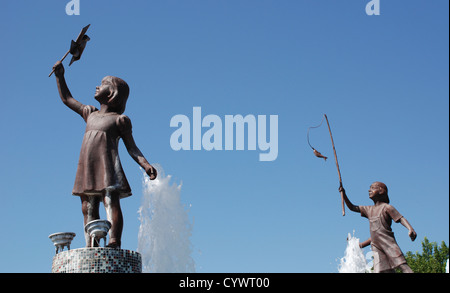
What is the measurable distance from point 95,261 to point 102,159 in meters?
1.60

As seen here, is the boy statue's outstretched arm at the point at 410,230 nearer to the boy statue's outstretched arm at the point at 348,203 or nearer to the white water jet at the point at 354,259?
the boy statue's outstretched arm at the point at 348,203

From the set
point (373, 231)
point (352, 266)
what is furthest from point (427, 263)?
point (373, 231)

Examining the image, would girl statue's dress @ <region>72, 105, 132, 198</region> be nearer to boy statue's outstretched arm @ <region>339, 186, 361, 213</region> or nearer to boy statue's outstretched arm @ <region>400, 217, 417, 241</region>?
boy statue's outstretched arm @ <region>339, 186, 361, 213</region>

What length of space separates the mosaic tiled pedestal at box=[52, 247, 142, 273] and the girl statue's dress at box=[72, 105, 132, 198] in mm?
1031

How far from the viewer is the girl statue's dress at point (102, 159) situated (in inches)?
348

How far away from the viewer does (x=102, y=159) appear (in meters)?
8.94

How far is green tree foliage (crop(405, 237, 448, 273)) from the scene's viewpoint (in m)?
34.4

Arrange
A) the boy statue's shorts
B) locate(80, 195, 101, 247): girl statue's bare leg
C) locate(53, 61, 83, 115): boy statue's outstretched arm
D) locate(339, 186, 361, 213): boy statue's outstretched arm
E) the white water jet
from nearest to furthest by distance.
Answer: locate(80, 195, 101, 247): girl statue's bare leg → the boy statue's shorts → locate(53, 61, 83, 115): boy statue's outstretched arm → locate(339, 186, 361, 213): boy statue's outstretched arm → the white water jet

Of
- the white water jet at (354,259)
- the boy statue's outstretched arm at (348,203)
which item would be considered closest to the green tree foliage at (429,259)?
the white water jet at (354,259)

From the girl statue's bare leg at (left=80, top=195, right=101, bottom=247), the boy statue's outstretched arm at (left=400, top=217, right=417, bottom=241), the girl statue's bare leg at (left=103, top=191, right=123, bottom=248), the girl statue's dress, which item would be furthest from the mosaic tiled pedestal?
the boy statue's outstretched arm at (left=400, top=217, right=417, bottom=241)

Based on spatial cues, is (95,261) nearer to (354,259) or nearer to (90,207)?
(90,207)

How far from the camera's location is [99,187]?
28.9 feet
